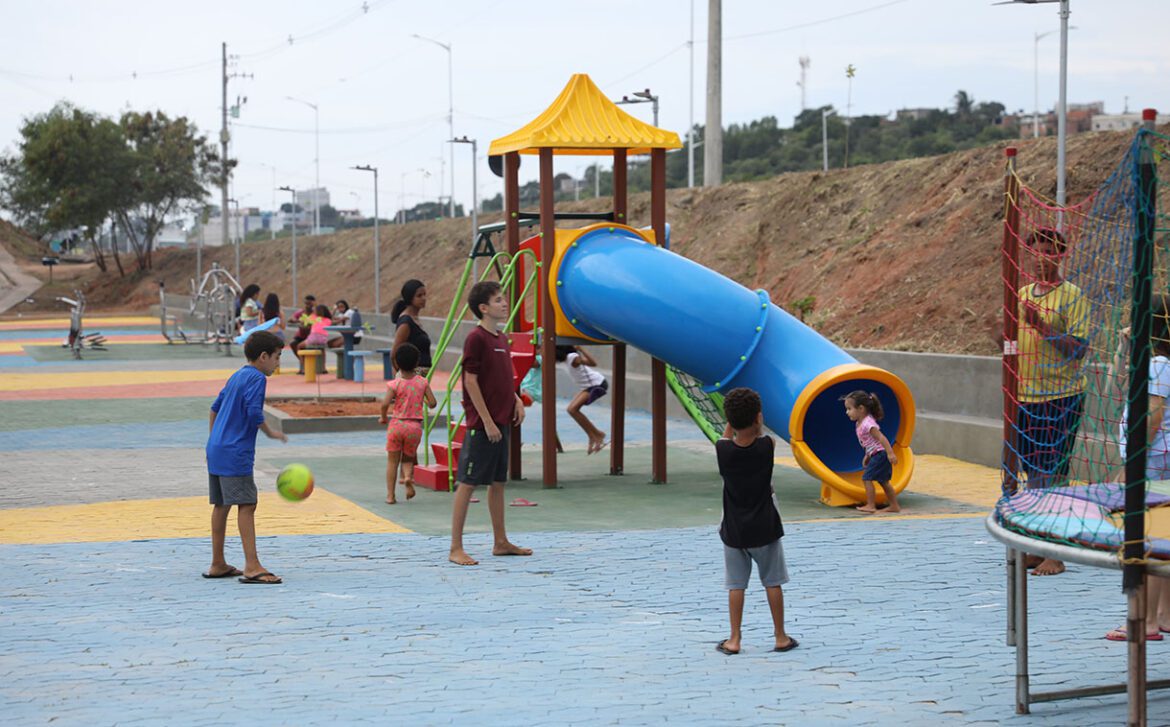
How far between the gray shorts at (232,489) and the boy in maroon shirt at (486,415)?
1394 millimetres

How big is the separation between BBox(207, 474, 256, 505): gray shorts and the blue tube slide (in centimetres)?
476

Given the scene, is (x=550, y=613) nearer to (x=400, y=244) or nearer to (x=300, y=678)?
(x=300, y=678)

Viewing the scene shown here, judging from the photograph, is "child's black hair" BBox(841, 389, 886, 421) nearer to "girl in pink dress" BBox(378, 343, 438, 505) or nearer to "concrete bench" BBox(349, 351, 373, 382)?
"girl in pink dress" BBox(378, 343, 438, 505)

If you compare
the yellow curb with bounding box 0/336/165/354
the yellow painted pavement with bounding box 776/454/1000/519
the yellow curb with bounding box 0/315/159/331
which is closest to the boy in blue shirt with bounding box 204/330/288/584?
the yellow painted pavement with bounding box 776/454/1000/519

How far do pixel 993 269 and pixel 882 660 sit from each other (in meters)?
16.6

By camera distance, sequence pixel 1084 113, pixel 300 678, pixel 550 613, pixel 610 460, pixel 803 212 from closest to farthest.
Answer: pixel 300 678, pixel 550 613, pixel 610 460, pixel 803 212, pixel 1084 113

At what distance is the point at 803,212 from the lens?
3338cm

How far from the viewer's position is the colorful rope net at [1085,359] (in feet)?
18.2

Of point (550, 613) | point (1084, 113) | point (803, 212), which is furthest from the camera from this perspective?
point (1084, 113)

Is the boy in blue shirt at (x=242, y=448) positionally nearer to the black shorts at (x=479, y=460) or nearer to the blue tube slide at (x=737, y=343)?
the black shorts at (x=479, y=460)

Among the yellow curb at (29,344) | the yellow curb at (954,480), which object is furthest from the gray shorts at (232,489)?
the yellow curb at (29,344)

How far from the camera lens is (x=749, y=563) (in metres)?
7.31

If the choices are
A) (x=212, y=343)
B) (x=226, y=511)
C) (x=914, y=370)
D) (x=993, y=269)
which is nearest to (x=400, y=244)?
(x=212, y=343)

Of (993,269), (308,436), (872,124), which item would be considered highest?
(872,124)
